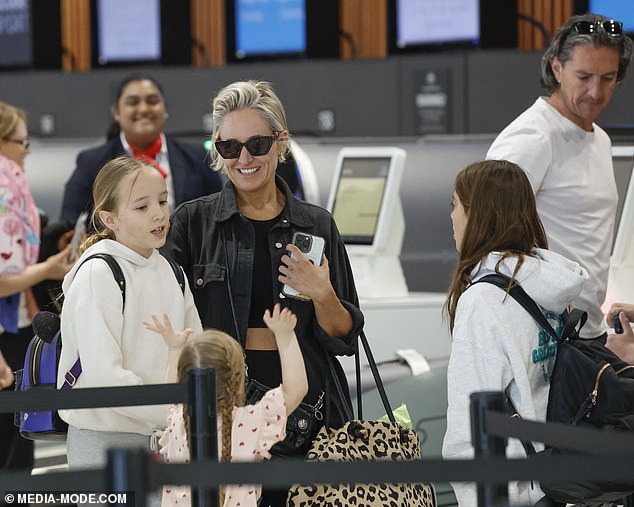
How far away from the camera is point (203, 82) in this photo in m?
6.82

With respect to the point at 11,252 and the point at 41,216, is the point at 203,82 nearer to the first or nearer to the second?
the point at 41,216

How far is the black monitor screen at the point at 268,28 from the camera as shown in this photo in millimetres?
6820

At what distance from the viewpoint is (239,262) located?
269 cm

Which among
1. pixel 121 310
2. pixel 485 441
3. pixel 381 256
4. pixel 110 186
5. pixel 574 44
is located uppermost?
pixel 574 44

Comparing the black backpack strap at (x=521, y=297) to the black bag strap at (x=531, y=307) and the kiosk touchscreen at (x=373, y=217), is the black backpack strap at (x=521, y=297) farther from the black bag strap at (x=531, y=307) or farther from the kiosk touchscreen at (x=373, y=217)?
the kiosk touchscreen at (x=373, y=217)

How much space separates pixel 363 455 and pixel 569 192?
0.96m

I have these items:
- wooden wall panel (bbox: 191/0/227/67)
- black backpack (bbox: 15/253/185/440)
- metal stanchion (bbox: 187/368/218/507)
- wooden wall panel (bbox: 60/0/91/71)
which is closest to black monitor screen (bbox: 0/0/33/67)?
wooden wall panel (bbox: 60/0/91/71)

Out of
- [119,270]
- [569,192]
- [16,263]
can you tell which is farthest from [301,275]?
[16,263]

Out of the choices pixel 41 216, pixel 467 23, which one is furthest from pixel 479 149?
pixel 41 216

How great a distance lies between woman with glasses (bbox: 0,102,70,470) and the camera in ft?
12.8

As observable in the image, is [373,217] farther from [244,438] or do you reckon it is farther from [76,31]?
[76,31]

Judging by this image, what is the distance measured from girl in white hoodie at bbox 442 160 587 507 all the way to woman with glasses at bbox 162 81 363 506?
0.92 ft

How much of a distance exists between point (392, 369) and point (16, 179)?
137cm

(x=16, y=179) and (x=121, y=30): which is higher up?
(x=121, y=30)
